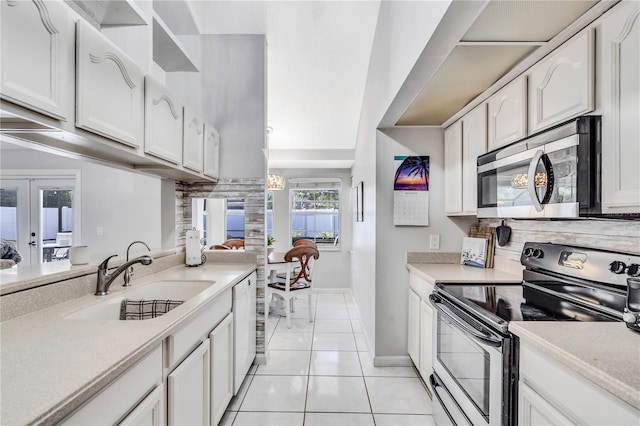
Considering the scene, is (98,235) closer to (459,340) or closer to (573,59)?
(459,340)

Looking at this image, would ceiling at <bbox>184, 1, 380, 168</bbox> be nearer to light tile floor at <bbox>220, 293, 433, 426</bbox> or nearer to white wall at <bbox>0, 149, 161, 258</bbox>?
white wall at <bbox>0, 149, 161, 258</bbox>

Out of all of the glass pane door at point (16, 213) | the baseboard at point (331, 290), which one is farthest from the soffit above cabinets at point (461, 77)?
the baseboard at point (331, 290)

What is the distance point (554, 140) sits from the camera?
1371mm

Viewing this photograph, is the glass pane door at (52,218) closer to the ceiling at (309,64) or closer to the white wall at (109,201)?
the white wall at (109,201)

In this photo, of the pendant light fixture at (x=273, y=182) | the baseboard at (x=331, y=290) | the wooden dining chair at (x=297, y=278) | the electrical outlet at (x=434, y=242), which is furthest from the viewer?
the baseboard at (x=331, y=290)

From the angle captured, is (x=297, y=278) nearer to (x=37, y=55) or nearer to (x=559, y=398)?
(x=559, y=398)

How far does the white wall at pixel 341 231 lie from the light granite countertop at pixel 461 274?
9.18ft

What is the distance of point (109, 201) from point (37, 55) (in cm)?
108

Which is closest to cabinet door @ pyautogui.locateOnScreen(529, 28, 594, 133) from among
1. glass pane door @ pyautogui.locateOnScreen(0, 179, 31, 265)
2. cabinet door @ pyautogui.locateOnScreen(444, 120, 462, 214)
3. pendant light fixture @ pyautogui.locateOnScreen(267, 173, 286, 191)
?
cabinet door @ pyautogui.locateOnScreen(444, 120, 462, 214)

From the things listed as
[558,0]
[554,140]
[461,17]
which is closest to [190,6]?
[461,17]

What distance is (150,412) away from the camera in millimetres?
1053

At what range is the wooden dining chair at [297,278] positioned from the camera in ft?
12.0

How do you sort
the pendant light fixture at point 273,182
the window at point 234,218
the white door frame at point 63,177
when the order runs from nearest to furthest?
the white door frame at point 63,177 < the window at point 234,218 < the pendant light fixture at point 273,182

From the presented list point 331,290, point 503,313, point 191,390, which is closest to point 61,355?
point 191,390
